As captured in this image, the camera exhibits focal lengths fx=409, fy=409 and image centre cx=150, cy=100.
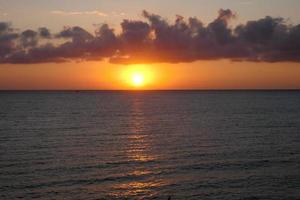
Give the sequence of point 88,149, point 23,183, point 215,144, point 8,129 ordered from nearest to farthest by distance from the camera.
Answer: point 23,183 → point 88,149 → point 215,144 → point 8,129

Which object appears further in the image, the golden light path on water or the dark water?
the dark water

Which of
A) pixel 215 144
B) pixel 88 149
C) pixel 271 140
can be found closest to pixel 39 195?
pixel 88 149

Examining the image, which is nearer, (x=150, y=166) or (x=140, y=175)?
(x=140, y=175)

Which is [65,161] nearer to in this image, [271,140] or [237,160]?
[237,160]

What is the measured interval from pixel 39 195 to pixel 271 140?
42.9 metres

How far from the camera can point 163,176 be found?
135 ft

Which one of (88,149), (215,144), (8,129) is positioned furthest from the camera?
(8,129)

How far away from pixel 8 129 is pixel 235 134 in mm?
45312

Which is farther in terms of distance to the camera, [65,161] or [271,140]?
[271,140]

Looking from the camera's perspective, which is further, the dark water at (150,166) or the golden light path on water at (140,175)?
the dark water at (150,166)

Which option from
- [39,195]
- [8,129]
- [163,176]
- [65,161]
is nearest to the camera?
[39,195]

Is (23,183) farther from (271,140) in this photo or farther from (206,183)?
(271,140)

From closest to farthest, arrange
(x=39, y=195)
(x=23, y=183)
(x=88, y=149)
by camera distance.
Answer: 1. (x=39, y=195)
2. (x=23, y=183)
3. (x=88, y=149)

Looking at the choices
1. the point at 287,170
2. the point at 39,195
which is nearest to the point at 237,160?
the point at 287,170
